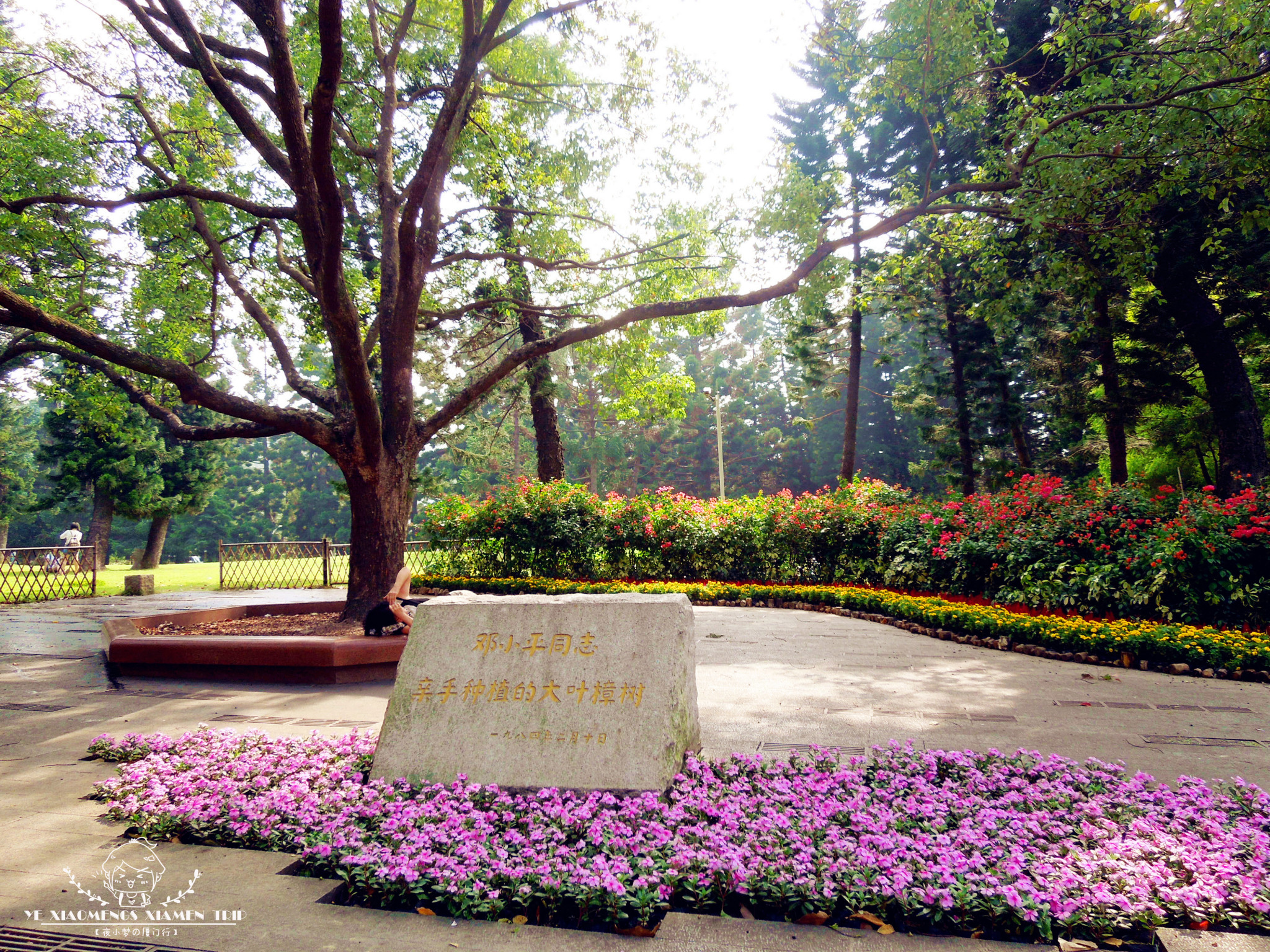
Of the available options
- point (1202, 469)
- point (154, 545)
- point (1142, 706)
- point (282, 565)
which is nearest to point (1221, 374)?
point (1202, 469)

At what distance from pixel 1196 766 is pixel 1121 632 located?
131 inches

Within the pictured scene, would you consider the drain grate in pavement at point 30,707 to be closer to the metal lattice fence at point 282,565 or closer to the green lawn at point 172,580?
the metal lattice fence at point 282,565

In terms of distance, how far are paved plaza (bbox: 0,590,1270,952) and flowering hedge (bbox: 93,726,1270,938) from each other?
121 millimetres

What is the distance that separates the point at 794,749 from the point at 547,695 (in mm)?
1709

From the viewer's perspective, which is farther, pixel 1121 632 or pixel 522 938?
pixel 1121 632

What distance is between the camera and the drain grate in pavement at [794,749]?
4.27 meters

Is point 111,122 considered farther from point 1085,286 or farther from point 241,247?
point 1085,286

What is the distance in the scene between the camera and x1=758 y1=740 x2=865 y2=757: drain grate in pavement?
427cm

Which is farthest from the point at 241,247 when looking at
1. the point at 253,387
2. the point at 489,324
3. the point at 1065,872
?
the point at 253,387

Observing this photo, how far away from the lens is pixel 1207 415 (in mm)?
17438

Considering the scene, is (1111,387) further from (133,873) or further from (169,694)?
(133,873)

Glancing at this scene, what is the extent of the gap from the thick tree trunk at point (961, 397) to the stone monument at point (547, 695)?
19789 millimetres

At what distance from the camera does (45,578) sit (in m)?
17.6

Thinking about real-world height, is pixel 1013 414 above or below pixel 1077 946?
above
